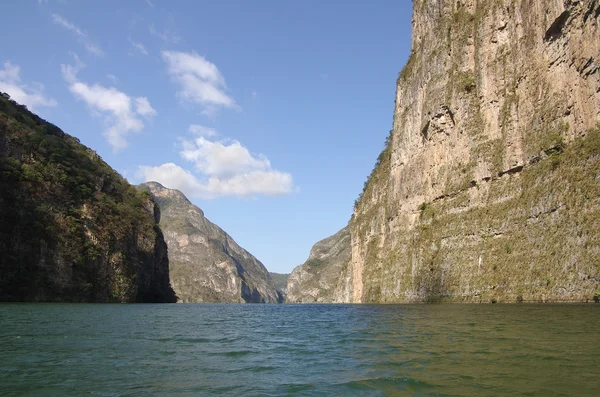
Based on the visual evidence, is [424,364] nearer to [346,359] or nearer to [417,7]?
[346,359]

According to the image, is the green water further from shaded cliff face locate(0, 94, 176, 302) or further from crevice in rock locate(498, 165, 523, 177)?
shaded cliff face locate(0, 94, 176, 302)

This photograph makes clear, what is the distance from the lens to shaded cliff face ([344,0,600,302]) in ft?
127

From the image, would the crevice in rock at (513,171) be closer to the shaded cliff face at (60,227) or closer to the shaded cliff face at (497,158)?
the shaded cliff face at (497,158)

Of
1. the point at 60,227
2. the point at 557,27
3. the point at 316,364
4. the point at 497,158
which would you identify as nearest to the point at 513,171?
the point at 497,158

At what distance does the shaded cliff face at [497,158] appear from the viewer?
38.8 meters

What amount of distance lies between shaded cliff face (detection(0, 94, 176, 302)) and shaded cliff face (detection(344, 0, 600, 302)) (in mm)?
48654

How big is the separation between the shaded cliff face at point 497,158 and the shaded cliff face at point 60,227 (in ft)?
160

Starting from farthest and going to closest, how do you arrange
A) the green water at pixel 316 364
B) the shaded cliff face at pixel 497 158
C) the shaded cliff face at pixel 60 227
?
the shaded cliff face at pixel 60 227 < the shaded cliff face at pixel 497 158 < the green water at pixel 316 364

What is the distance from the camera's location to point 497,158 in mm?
52031

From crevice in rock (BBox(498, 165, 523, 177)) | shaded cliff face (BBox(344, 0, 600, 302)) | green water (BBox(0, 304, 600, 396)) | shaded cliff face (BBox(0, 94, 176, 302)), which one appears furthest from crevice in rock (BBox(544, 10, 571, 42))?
shaded cliff face (BBox(0, 94, 176, 302))

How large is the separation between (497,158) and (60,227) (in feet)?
214

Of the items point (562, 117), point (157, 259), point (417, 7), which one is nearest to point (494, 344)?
point (562, 117)

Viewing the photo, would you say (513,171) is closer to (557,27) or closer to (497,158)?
(497,158)

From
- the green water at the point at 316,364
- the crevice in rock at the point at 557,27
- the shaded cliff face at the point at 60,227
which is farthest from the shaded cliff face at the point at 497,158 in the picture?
the shaded cliff face at the point at 60,227
